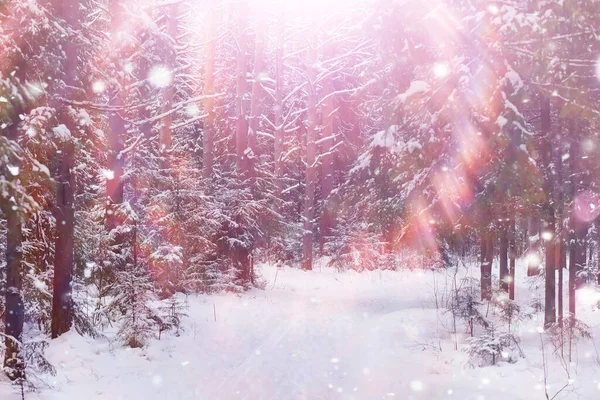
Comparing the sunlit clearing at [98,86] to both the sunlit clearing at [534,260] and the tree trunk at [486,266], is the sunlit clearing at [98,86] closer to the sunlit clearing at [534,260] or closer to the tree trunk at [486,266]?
the tree trunk at [486,266]

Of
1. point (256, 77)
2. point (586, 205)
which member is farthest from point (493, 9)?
point (256, 77)

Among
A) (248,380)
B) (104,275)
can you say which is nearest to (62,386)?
(248,380)

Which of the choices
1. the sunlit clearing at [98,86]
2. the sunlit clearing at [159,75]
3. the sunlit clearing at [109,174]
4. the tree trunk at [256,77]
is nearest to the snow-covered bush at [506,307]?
the sunlit clearing at [98,86]

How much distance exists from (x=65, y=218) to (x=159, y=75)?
528 cm

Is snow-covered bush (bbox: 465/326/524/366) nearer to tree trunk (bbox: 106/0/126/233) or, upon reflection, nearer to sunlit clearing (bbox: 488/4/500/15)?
sunlit clearing (bbox: 488/4/500/15)

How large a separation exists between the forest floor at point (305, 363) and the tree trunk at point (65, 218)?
41 centimetres

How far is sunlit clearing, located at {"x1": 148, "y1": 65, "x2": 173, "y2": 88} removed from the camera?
42.7ft

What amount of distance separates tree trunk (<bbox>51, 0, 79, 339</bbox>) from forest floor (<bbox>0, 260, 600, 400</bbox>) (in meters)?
0.41

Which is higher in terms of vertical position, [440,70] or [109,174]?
[440,70]

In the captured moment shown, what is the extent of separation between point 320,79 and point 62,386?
19964 mm

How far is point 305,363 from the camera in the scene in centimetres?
923

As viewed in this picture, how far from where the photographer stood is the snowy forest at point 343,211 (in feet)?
24.6

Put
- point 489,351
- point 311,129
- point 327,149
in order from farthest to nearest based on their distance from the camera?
1. point 327,149
2. point 311,129
3. point 489,351

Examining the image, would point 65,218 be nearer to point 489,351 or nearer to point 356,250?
point 489,351
